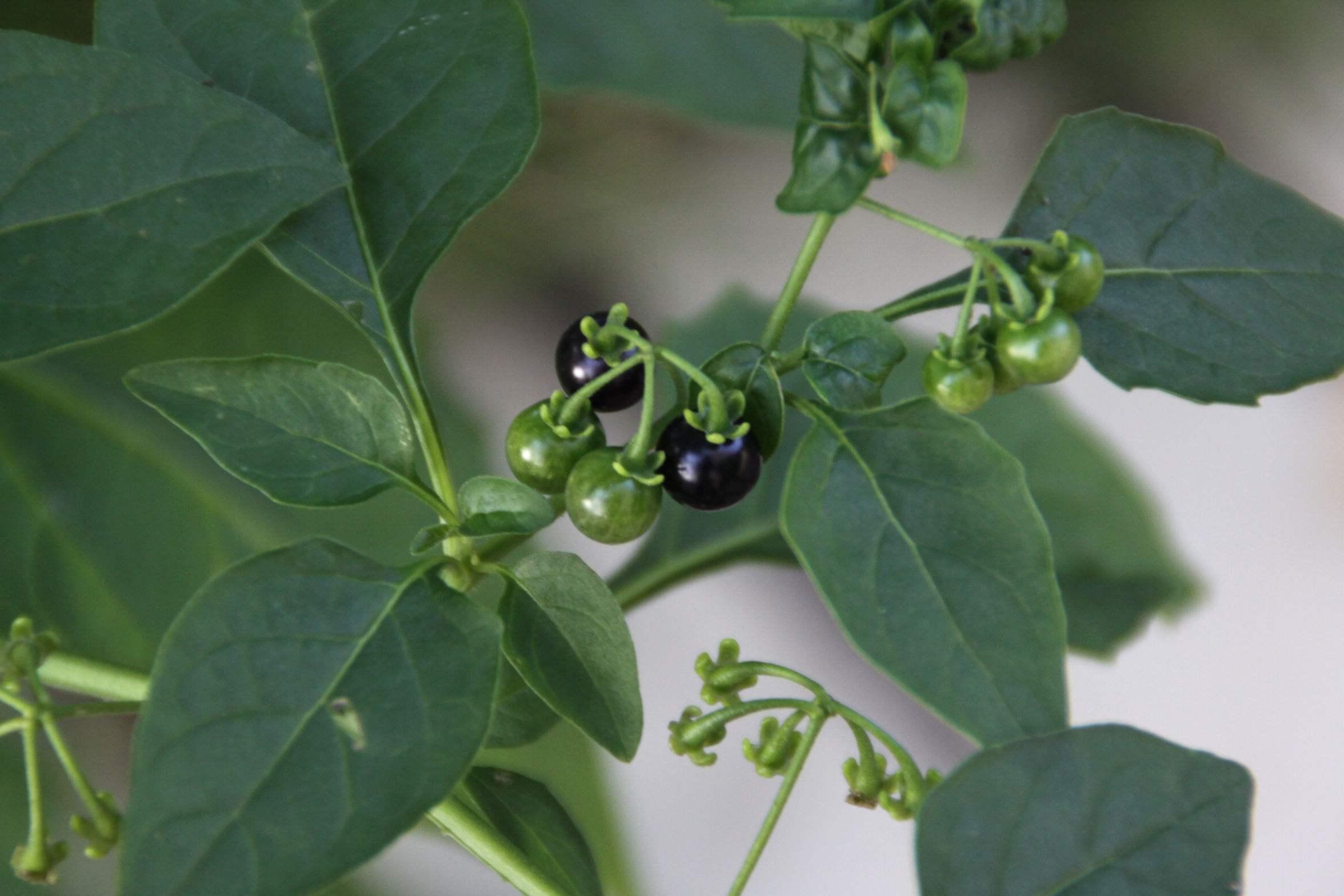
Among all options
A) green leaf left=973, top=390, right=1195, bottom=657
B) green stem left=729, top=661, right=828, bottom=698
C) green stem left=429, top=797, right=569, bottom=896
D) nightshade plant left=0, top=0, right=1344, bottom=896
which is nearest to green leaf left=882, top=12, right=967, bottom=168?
nightshade plant left=0, top=0, right=1344, bottom=896

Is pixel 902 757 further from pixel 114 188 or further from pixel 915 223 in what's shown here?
pixel 114 188

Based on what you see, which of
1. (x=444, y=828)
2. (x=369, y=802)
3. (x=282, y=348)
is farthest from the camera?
(x=282, y=348)

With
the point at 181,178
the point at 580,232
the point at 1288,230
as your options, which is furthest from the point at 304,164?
the point at 580,232

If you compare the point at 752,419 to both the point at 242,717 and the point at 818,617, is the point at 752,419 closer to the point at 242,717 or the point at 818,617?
the point at 242,717

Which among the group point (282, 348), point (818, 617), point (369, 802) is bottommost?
point (818, 617)

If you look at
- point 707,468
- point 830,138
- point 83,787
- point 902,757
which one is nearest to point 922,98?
point 830,138

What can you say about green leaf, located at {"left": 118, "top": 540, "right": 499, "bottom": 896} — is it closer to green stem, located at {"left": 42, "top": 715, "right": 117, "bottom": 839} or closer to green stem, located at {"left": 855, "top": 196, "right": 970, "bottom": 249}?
green stem, located at {"left": 42, "top": 715, "right": 117, "bottom": 839}
